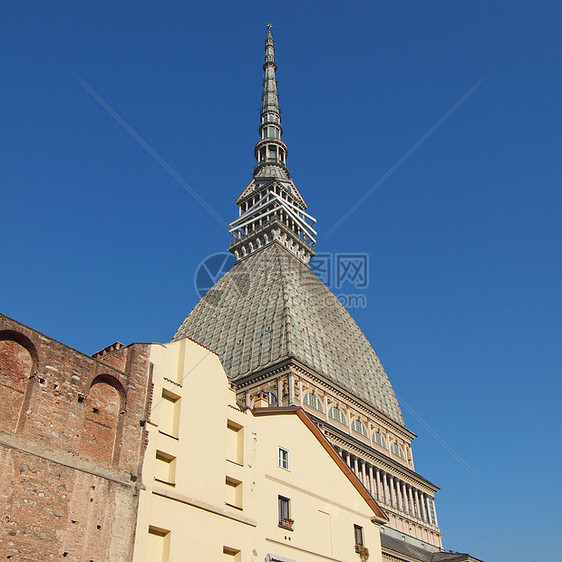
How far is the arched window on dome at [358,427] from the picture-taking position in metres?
63.1

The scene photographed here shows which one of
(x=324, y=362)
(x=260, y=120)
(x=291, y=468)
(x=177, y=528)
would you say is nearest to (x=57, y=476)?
(x=177, y=528)

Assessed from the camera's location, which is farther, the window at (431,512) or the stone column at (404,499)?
the window at (431,512)

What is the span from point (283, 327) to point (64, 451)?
45.3m

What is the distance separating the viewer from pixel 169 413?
871 inches

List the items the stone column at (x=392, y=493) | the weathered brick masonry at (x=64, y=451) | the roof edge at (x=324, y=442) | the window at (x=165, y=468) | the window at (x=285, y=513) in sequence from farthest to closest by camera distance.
→ the stone column at (x=392, y=493), the roof edge at (x=324, y=442), the window at (x=285, y=513), the window at (x=165, y=468), the weathered brick masonry at (x=64, y=451)

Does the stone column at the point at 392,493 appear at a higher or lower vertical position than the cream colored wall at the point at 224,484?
higher

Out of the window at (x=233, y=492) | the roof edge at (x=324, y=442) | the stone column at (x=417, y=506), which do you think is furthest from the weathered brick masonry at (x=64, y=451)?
the stone column at (x=417, y=506)

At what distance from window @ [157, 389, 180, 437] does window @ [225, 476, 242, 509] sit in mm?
2923

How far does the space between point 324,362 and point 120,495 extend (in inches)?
1821

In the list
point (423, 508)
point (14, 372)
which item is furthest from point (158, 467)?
point (423, 508)

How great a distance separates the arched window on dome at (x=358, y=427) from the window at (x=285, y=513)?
3869 cm

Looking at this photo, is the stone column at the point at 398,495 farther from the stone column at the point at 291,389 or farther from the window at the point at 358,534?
the window at the point at 358,534

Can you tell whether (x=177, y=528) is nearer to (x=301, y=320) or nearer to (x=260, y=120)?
(x=301, y=320)

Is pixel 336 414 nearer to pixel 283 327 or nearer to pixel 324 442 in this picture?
pixel 283 327
